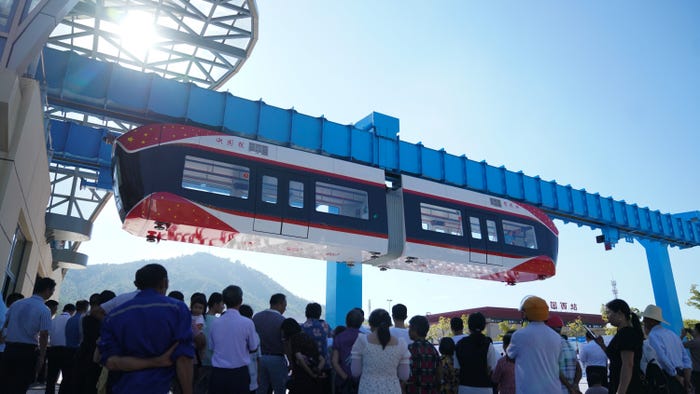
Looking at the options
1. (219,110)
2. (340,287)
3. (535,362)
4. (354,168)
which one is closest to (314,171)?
(354,168)

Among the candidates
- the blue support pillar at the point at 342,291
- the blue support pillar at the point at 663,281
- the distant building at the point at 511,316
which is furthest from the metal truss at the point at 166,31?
the distant building at the point at 511,316

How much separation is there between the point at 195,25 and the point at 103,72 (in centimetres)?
738

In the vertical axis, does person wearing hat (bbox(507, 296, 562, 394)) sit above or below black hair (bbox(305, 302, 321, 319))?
below

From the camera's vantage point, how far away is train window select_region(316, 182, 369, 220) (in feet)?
31.6

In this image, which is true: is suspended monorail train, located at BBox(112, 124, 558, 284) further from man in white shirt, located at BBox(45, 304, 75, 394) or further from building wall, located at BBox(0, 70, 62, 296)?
man in white shirt, located at BBox(45, 304, 75, 394)

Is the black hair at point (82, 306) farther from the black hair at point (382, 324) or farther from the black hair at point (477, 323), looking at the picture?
the black hair at point (477, 323)

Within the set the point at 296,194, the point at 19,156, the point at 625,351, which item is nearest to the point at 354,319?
the point at 625,351

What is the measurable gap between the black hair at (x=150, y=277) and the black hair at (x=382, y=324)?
213 cm

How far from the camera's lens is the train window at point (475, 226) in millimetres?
11625

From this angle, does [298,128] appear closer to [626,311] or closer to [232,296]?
[232,296]

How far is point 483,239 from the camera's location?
38.5 ft

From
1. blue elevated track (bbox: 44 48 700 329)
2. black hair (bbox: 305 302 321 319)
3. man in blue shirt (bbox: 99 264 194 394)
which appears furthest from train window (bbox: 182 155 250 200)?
man in blue shirt (bbox: 99 264 194 394)

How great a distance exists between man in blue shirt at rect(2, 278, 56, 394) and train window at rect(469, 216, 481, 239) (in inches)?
354

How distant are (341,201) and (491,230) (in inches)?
173
